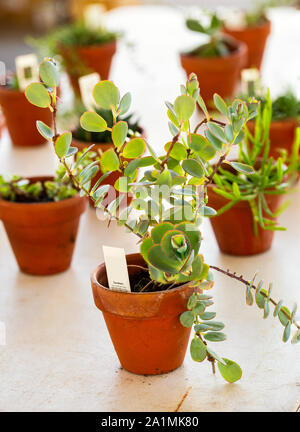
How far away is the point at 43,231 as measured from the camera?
1.83 meters

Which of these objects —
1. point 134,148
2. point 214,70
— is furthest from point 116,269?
point 214,70

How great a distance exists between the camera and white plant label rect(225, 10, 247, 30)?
11.6 ft

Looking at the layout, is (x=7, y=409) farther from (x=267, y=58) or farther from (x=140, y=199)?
(x=267, y=58)

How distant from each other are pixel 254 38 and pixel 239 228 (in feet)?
6.12

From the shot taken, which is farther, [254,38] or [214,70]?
[254,38]

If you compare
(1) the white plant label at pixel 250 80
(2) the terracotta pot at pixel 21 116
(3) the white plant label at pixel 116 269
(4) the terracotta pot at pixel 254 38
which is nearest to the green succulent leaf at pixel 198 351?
(3) the white plant label at pixel 116 269

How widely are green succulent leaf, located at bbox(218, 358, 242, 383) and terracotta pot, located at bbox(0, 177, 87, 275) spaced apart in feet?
2.18

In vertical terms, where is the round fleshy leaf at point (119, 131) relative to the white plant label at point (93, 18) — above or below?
above

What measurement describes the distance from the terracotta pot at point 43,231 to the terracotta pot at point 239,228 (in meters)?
0.35

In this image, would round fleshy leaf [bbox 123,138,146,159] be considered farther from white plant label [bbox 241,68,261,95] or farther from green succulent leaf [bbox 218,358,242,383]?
white plant label [bbox 241,68,261,95]

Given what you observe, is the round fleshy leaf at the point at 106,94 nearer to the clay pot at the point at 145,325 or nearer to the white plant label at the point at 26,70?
the clay pot at the point at 145,325

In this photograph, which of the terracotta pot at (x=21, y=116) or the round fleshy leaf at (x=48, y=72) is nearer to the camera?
the round fleshy leaf at (x=48, y=72)

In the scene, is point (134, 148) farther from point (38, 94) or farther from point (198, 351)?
point (198, 351)

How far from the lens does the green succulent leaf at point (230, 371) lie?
51.9 inches
